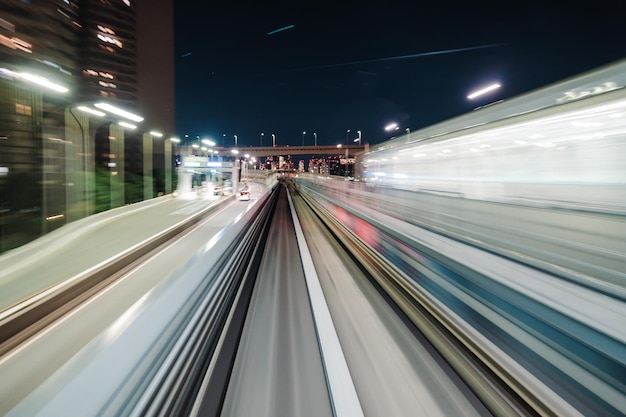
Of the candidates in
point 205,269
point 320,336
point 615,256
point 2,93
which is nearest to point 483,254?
point 615,256

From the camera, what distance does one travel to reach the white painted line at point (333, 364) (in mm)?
2482

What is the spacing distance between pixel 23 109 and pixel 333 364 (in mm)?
11173

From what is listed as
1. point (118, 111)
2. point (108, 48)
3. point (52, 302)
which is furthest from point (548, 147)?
point (108, 48)

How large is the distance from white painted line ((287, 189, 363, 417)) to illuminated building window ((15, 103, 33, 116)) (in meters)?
9.85

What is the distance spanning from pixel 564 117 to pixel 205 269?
25.4ft

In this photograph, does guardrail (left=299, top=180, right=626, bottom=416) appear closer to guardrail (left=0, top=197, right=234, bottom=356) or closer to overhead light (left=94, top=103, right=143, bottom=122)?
guardrail (left=0, top=197, right=234, bottom=356)

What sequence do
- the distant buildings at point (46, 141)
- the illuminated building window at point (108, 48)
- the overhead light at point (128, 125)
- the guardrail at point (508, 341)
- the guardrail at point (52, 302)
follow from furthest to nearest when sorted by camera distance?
the illuminated building window at point (108, 48) < the overhead light at point (128, 125) < the distant buildings at point (46, 141) < the guardrail at point (52, 302) < the guardrail at point (508, 341)

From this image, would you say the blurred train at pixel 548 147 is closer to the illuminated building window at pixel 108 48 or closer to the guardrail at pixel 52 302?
the guardrail at pixel 52 302

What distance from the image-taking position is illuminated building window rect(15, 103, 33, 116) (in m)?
8.39

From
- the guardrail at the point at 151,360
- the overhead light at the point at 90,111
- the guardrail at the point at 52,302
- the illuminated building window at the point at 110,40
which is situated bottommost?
the guardrail at the point at 52,302

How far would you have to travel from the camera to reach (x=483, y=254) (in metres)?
6.50

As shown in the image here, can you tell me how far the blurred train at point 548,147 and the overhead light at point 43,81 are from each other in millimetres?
12139

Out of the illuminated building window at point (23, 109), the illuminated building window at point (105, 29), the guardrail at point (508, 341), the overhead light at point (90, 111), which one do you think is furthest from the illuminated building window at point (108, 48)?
the guardrail at point (508, 341)

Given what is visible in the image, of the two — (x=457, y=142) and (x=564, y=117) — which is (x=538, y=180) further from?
(x=457, y=142)
